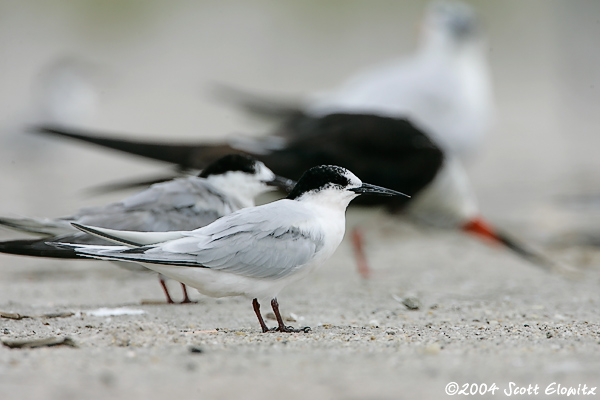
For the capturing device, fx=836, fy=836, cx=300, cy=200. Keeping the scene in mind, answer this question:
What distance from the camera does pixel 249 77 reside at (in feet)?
57.7

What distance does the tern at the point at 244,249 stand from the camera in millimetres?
3016

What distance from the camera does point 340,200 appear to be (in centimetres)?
335

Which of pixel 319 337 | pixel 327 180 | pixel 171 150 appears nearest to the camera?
pixel 319 337

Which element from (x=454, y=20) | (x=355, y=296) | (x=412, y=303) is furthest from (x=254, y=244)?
(x=454, y=20)

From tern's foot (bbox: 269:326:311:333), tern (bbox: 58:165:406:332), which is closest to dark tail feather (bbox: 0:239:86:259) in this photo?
tern (bbox: 58:165:406:332)

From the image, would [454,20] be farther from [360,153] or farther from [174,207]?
[174,207]

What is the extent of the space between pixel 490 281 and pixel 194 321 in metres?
2.03

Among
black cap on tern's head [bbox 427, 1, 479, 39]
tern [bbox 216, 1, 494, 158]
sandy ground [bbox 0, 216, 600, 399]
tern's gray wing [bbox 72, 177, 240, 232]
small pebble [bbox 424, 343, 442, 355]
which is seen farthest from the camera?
black cap on tern's head [bbox 427, 1, 479, 39]

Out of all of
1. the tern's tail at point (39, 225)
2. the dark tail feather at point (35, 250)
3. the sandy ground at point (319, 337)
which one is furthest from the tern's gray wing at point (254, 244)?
the tern's tail at point (39, 225)

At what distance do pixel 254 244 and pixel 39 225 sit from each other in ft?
3.56

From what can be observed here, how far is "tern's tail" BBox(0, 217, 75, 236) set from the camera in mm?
3564

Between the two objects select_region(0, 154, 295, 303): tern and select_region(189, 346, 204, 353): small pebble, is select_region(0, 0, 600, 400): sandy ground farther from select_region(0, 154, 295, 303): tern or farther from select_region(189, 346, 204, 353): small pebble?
select_region(0, 154, 295, 303): tern

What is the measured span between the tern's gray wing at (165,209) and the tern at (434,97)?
297cm

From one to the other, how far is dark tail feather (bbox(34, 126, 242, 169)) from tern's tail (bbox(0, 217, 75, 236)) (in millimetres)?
1276
